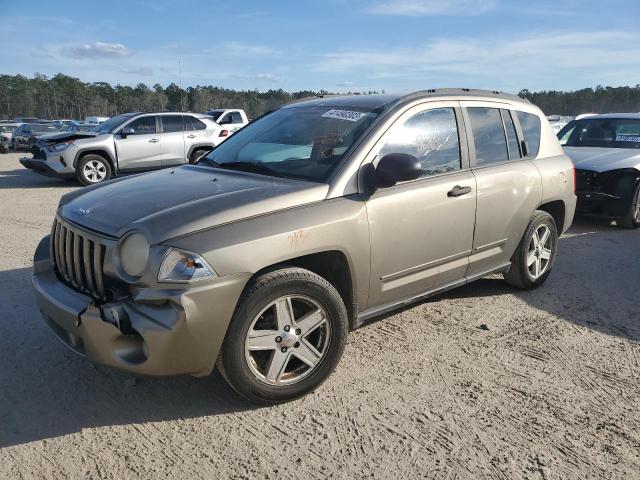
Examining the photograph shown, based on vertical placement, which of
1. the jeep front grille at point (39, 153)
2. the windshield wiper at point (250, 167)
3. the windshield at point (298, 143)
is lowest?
the jeep front grille at point (39, 153)

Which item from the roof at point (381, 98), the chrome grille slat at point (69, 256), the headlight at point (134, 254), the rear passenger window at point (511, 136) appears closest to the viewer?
the headlight at point (134, 254)

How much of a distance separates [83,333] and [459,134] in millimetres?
2976

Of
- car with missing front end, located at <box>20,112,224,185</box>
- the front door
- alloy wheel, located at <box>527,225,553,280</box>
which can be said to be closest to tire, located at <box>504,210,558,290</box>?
alloy wheel, located at <box>527,225,553,280</box>

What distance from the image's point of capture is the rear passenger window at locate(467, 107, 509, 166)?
168 inches

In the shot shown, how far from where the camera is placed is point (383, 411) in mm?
3041

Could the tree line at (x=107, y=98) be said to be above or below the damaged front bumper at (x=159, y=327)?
above

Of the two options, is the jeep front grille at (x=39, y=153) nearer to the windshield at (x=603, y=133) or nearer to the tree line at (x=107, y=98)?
the windshield at (x=603, y=133)

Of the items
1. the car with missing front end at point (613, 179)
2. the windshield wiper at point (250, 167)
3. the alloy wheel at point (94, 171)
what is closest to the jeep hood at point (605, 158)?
the car with missing front end at point (613, 179)

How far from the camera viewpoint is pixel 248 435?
282 cm

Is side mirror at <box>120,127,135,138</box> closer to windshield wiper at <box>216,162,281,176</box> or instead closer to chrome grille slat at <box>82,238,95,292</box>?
Answer: windshield wiper at <box>216,162,281,176</box>

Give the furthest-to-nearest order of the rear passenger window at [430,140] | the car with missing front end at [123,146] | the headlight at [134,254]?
the car with missing front end at [123,146]
the rear passenger window at [430,140]
the headlight at [134,254]

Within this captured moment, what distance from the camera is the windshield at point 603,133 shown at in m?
8.49

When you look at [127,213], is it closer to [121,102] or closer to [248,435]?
[248,435]

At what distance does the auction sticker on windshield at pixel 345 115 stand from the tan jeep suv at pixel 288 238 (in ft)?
0.06
